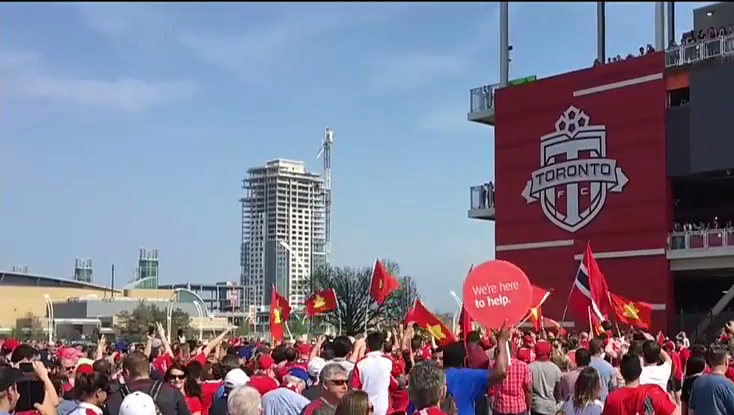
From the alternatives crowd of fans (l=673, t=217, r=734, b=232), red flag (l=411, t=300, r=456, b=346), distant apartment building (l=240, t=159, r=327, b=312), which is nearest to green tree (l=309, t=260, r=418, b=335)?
crowd of fans (l=673, t=217, r=734, b=232)

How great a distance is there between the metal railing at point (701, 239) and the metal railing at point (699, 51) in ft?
19.8

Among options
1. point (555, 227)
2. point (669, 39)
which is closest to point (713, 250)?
point (555, 227)

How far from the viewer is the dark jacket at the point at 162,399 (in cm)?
764

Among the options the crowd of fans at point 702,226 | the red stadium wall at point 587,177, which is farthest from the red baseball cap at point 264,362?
the red stadium wall at point 587,177

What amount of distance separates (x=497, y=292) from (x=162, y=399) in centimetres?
369

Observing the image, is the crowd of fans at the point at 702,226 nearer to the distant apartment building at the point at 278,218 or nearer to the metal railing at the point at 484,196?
the metal railing at the point at 484,196

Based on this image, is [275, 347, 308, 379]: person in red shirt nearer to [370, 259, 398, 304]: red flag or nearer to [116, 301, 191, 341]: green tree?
[370, 259, 398, 304]: red flag

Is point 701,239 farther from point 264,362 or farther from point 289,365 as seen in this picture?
point 264,362

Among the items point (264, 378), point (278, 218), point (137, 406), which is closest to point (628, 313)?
point (264, 378)

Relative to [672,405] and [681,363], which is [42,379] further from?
[681,363]

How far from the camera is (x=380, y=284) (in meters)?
22.6

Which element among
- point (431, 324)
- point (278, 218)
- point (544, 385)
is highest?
point (278, 218)

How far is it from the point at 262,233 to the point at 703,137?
136974mm

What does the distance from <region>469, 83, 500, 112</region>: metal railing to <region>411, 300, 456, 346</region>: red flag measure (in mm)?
26716
